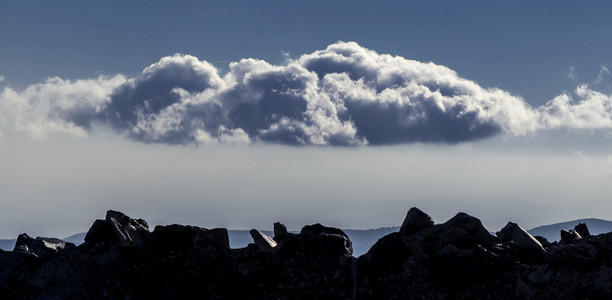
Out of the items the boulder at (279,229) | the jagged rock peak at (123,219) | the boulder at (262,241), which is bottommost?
the boulder at (262,241)

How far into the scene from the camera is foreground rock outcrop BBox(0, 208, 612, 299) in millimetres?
34750

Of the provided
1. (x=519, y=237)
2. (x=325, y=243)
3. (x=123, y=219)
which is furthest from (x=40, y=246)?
(x=519, y=237)

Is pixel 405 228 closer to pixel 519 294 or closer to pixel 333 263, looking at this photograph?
pixel 333 263

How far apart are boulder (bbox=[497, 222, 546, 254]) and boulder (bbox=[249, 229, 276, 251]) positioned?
14241 millimetres

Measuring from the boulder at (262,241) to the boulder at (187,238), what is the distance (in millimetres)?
→ 1877

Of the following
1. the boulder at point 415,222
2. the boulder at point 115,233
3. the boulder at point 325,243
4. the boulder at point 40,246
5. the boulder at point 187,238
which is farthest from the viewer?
the boulder at point 415,222

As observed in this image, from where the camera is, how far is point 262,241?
132ft

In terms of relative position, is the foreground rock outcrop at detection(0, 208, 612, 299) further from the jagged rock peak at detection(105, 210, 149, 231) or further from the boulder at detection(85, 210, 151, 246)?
the jagged rock peak at detection(105, 210, 149, 231)

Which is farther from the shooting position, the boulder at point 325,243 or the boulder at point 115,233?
the boulder at point 115,233

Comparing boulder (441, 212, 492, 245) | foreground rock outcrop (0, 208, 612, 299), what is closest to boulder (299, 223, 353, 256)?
foreground rock outcrop (0, 208, 612, 299)

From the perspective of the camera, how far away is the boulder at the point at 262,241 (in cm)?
3925

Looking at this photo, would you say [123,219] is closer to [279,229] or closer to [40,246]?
[40,246]

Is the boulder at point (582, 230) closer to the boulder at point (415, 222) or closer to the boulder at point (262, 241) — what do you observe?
the boulder at point (415, 222)

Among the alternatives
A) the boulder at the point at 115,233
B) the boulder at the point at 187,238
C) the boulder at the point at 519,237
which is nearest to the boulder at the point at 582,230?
the boulder at the point at 519,237
